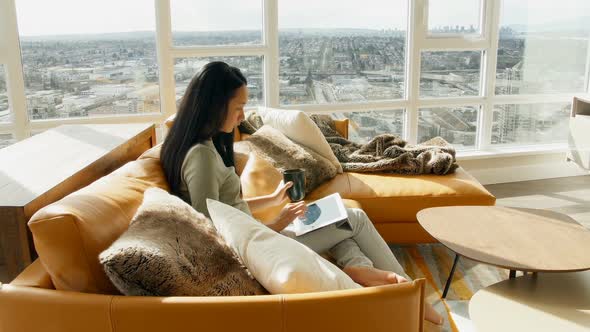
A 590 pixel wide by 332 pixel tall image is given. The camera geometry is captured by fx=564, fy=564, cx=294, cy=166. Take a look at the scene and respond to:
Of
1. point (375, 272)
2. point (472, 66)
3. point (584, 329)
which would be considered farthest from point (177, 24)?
point (584, 329)

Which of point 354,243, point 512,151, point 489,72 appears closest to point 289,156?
point 354,243

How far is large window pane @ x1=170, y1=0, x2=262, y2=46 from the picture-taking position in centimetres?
386

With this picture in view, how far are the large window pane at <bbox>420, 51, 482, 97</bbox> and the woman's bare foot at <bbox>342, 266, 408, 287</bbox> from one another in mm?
2927

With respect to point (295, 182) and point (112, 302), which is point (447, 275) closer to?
point (295, 182)

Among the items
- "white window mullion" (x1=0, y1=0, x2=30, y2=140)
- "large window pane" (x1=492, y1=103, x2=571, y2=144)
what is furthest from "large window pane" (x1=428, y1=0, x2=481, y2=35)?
"white window mullion" (x1=0, y1=0, x2=30, y2=140)

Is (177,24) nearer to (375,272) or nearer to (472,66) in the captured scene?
(472,66)

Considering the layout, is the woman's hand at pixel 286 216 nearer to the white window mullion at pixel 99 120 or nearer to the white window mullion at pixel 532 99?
the white window mullion at pixel 99 120

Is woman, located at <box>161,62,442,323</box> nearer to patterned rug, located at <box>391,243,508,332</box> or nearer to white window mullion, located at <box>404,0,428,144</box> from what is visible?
patterned rug, located at <box>391,243,508,332</box>

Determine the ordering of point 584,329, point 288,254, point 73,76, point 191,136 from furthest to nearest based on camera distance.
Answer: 1. point 73,76
2. point 191,136
3. point 584,329
4. point 288,254

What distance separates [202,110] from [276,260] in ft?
2.50

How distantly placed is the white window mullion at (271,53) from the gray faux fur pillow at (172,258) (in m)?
2.60

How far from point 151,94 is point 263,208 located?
6.30 feet

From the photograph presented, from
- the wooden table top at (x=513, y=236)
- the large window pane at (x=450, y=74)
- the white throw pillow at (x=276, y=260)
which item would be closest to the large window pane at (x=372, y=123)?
the large window pane at (x=450, y=74)

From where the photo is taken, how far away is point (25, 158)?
194 cm
